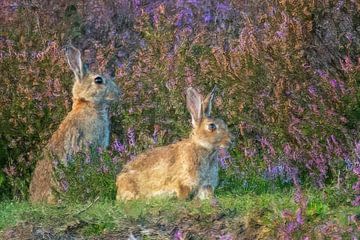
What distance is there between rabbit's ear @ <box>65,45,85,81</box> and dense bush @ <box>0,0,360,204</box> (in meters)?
0.27

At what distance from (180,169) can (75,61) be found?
8.54 feet

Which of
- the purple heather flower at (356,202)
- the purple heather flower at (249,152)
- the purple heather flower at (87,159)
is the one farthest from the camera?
the purple heather flower at (249,152)

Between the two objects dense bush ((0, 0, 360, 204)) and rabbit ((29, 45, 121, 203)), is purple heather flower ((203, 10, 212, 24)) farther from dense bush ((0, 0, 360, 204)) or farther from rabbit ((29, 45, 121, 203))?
rabbit ((29, 45, 121, 203))

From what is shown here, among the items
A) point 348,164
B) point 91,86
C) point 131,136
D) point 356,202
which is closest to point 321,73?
point 348,164

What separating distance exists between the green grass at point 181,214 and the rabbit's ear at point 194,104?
142 cm

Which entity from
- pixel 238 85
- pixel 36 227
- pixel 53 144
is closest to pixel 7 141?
pixel 53 144

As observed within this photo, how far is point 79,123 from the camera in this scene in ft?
38.1

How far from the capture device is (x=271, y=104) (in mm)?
11211

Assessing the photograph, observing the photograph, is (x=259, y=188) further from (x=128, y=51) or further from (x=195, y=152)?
(x=128, y=51)

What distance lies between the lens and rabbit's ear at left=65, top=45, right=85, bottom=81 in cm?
1177

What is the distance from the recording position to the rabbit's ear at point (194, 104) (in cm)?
1015

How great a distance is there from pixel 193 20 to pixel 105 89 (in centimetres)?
259

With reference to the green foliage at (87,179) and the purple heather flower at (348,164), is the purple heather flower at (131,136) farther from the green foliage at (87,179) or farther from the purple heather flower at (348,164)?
the purple heather flower at (348,164)

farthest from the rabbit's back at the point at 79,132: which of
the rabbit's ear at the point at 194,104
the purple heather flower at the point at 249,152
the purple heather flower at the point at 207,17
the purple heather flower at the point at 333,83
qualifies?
the purple heather flower at the point at 207,17
